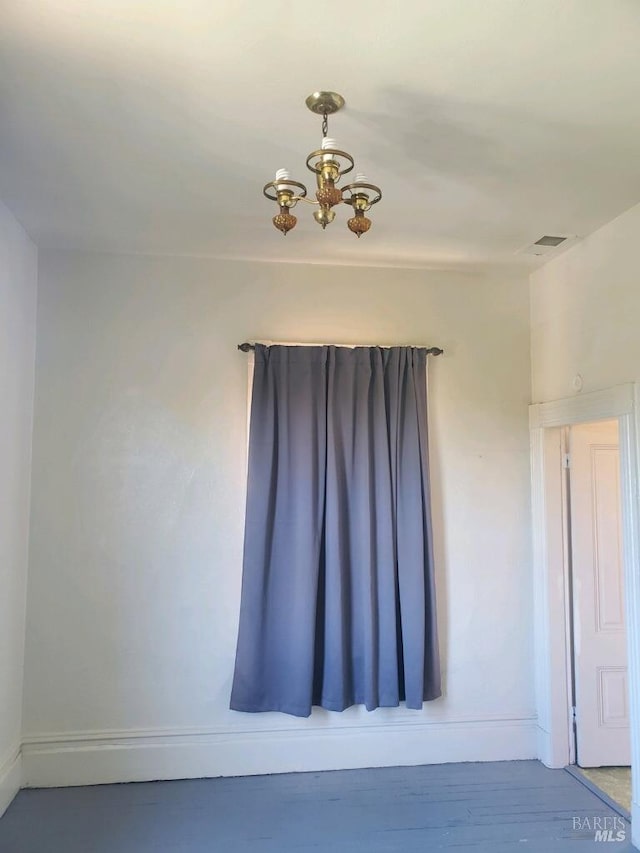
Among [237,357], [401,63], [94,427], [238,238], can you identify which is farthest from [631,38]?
[94,427]

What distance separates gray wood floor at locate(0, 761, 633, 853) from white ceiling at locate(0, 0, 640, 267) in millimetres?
2889

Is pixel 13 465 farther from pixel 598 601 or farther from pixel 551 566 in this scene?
pixel 598 601

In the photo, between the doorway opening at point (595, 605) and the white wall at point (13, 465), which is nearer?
the white wall at point (13, 465)

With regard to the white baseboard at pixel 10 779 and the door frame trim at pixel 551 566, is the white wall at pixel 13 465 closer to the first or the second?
the white baseboard at pixel 10 779

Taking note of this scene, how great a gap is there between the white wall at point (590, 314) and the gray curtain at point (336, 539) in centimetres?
83

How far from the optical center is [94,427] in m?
3.17

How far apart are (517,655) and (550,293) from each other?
7.06 ft

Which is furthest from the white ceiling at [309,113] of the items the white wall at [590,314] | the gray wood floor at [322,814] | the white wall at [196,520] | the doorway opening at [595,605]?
the gray wood floor at [322,814]

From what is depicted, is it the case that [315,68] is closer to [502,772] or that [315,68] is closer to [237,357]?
[237,357]

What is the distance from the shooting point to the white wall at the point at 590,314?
2.68 meters

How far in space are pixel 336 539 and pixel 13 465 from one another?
1.70m

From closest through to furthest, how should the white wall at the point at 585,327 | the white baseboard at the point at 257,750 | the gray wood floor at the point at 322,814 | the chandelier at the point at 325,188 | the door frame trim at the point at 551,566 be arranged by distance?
the chandelier at the point at 325,188, the gray wood floor at the point at 322,814, the white wall at the point at 585,327, the white baseboard at the point at 257,750, the door frame trim at the point at 551,566

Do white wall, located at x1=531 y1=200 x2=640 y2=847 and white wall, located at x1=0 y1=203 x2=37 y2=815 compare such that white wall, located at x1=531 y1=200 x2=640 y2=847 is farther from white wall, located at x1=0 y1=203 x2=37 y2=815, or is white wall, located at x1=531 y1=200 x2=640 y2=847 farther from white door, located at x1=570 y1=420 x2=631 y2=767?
white wall, located at x1=0 y1=203 x2=37 y2=815

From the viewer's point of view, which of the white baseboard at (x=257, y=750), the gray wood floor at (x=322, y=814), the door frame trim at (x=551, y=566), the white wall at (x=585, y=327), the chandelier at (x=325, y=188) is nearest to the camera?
the chandelier at (x=325, y=188)
